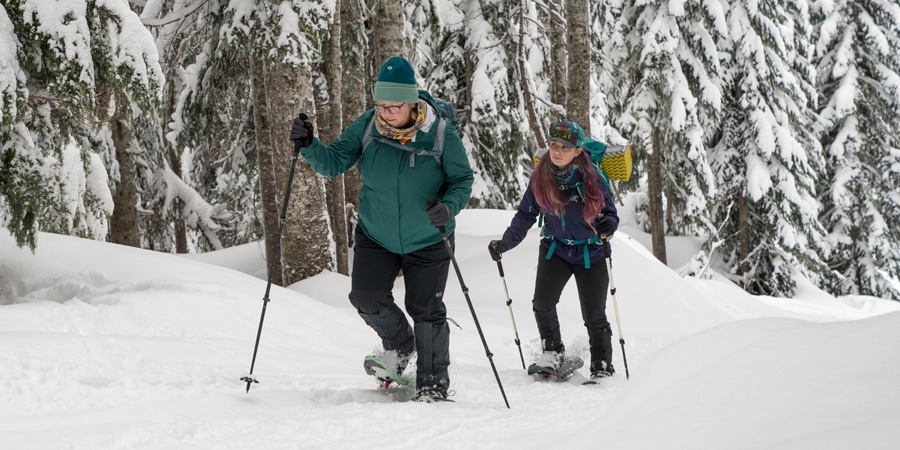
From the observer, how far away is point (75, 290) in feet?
20.8

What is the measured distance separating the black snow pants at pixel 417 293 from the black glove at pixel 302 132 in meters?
0.69

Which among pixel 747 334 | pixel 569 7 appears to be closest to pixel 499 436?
pixel 747 334

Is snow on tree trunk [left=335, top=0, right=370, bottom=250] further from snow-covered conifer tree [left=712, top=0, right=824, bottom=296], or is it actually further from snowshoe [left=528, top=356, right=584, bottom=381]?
snow-covered conifer tree [left=712, top=0, right=824, bottom=296]

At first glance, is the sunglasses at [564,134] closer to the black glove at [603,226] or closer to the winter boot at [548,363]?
the black glove at [603,226]

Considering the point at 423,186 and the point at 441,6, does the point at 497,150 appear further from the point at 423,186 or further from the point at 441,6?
the point at 423,186

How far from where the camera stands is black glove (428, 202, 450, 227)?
4.27 m

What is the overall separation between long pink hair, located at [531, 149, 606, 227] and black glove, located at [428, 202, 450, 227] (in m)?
1.75

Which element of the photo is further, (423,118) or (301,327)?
(301,327)

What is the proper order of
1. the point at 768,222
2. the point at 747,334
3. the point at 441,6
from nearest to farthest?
the point at 747,334 < the point at 441,6 < the point at 768,222

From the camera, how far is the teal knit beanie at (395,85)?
440 centimetres

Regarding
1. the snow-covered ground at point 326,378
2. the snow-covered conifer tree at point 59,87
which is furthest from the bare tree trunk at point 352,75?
the snow-covered conifer tree at point 59,87

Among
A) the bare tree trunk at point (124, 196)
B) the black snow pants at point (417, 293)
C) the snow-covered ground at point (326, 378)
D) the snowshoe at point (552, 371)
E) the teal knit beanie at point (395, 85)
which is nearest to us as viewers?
the snow-covered ground at point (326, 378)

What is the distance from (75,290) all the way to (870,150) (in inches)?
842

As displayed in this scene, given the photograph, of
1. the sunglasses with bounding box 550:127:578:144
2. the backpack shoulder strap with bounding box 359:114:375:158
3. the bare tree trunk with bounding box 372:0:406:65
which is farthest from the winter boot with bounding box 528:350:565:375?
the bare tree trunk with bounding box 372:0:406:65
